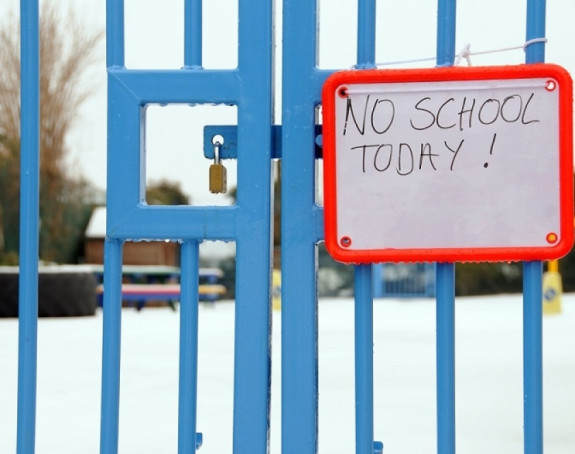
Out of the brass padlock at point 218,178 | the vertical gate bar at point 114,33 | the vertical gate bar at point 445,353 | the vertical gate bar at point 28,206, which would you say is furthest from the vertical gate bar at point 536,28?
the vertical gate bar at point 28,206

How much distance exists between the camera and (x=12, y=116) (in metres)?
12.1

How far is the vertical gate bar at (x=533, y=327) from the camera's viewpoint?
1.30 meters

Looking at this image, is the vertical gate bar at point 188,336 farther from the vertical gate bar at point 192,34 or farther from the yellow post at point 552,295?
the yellow post at point 552,295

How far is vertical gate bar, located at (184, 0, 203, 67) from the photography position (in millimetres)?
1368

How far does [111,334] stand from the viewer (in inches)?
53.8

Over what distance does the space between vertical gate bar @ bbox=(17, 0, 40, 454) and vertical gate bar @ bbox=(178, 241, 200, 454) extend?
24cm

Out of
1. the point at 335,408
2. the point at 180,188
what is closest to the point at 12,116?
the point at 180,188

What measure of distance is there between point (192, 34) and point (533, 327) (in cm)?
70

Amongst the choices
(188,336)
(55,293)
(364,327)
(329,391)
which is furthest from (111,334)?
(55,293)

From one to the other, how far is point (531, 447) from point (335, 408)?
1.87 metres

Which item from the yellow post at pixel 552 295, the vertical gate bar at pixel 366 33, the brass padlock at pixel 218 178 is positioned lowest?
the yellow post at pixel 552 295

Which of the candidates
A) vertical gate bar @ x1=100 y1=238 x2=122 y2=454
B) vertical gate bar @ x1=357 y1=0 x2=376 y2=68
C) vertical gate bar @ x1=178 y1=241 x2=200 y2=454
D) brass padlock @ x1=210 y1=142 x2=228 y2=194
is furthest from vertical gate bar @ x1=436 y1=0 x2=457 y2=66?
vertical gate bar @ x1=100 y1=238 x2=122 y2=454

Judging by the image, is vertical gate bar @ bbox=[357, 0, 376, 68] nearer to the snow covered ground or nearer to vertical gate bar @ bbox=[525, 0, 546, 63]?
vertical gate bar @ bbox=[525, 0, 546, 63]

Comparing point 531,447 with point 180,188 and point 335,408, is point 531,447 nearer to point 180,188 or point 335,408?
point 335,408
